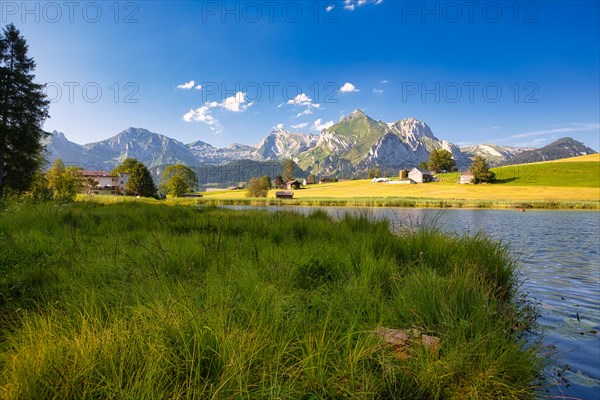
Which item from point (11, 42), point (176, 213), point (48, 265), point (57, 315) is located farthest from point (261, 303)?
point (11, 42)

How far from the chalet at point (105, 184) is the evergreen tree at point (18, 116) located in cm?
6483

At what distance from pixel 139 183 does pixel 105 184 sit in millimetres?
48590

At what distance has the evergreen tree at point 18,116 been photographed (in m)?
28.8

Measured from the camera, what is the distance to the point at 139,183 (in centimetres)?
7506

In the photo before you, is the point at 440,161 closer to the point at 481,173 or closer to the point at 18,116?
the point at 481,173

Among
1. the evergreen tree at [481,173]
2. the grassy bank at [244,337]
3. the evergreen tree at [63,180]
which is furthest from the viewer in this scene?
the evergreen tree at [481,173]

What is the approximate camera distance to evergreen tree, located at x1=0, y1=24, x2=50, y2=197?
2878 cm

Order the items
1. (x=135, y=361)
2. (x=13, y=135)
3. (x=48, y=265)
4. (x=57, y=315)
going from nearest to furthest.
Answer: (x=135, y=361), (x=57, y=315), (x=48, y=265), (x=13, y=135)

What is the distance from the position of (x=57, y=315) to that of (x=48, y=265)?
2480 mm

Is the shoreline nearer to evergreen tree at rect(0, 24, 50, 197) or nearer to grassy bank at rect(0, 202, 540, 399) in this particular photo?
evergreen tree at rect(0, 24, 50, 197)

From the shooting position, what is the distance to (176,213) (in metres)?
12.9

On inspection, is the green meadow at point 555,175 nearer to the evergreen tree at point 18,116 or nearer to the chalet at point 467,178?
the chalet at point 467,178

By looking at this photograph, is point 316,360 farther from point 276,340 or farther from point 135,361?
point 135,361

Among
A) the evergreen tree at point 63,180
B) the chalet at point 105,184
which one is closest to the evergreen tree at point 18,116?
the evergreen tree at point 63,180
